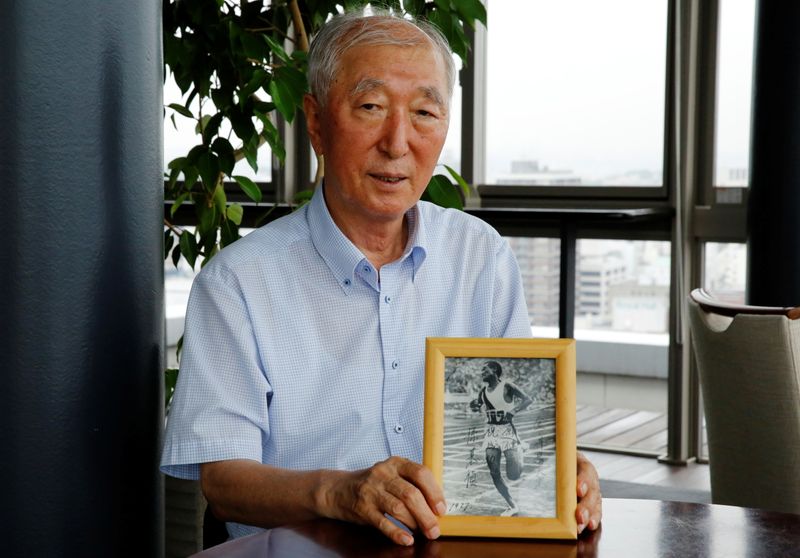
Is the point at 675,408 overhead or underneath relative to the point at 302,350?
underneath

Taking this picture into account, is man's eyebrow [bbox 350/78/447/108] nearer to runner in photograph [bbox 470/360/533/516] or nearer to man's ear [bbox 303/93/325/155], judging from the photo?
man's ear [bbox 303/93/325/155]

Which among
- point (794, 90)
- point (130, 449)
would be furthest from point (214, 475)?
point (794, 90)

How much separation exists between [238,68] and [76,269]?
1.10 m

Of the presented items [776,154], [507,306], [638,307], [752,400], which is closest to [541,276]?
[638,307]

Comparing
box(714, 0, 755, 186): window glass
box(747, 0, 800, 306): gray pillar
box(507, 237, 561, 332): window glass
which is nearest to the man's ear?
box(747, 0, 800, 306): gray pillar

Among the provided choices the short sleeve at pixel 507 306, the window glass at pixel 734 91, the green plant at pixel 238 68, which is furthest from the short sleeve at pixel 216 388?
the window glass at pixel 734 91

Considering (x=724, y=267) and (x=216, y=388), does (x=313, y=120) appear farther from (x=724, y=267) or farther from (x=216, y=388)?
(x=724, y=267)

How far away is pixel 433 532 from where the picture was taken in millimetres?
1305

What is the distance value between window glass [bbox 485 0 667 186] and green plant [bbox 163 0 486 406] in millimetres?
2669

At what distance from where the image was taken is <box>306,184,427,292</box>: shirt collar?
5.72 ft

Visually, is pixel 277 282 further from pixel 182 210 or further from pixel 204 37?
pixel 182 210

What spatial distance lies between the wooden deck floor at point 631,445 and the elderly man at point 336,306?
3173mm

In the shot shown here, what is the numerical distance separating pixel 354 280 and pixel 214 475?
385 millimetres

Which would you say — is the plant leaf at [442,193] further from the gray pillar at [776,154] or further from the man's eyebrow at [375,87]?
the gray pillar at [776,154]
